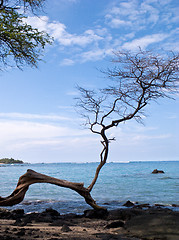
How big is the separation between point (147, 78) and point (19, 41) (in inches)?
219

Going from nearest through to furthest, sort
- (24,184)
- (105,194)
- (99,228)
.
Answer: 1. (99,228)
2. (24,184)
3. (105,194)

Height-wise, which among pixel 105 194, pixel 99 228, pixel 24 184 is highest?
pixel 24 184

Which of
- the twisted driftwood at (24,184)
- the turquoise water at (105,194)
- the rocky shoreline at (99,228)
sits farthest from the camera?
the turquoise water at (105,194)

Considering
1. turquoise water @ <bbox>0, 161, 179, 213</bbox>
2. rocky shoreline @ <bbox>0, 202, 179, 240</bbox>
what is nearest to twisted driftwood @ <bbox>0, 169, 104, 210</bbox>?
rocky shoreline @ <bbox>0, 202, 179, 240</bbox>

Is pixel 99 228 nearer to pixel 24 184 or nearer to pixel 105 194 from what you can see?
pixel 24 184

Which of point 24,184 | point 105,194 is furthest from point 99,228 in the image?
point 105,194

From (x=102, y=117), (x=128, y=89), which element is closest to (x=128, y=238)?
(x=102, y=117)

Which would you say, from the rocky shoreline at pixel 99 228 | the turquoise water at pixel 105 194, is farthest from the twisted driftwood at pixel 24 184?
the turquoise water at pixel 105 194

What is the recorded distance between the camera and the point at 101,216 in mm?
9766

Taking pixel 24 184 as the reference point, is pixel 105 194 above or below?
below

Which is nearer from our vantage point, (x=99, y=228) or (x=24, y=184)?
(x=99, y=228)

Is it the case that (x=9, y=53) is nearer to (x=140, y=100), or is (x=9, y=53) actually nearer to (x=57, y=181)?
(x=57, y=181)

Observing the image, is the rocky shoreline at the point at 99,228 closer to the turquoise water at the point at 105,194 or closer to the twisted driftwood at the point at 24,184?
the twisted driftwood at the point at 24,184

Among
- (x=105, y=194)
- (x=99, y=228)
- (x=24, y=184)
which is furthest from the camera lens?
(x=105, y=194)
